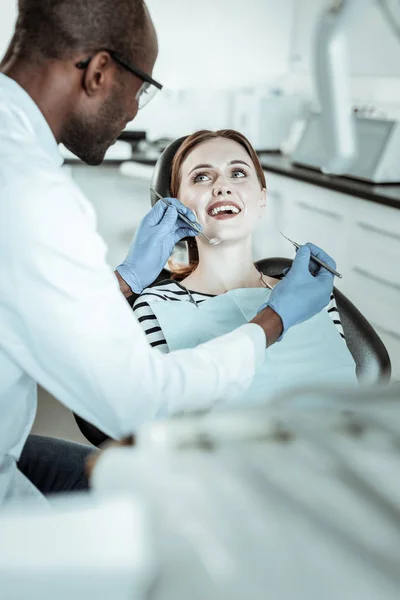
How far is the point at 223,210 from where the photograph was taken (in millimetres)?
1716

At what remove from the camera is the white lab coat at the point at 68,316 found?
911 millimetres

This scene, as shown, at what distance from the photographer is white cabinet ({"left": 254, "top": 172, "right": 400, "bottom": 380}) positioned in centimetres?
277

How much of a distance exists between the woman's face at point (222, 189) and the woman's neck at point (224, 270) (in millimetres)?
42

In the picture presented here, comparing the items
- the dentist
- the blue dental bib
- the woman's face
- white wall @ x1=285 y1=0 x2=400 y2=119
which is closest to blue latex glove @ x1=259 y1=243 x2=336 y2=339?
the dentist

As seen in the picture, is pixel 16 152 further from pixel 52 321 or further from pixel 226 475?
pixel 226 475

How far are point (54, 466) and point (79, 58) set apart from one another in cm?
76

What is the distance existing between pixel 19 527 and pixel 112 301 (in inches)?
21.0

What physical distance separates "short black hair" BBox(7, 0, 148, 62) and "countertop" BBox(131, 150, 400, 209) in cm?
178

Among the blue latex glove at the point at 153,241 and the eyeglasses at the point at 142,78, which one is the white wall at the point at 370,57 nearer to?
the blue latex glove at the point at 153,241

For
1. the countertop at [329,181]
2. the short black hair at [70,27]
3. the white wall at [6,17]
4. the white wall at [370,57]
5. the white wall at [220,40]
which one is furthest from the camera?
the white wall at [220,40]

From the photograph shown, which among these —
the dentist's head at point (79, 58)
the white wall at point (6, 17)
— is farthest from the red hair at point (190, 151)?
the white wall at point (6, 17)

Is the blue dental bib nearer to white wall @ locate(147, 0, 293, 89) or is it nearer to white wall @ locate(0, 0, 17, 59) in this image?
white wall @ locate(0, 0, 17, 59)

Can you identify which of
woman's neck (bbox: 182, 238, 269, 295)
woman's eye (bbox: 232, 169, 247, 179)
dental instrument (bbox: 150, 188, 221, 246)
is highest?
woman's eye (bbox: 232, 169, 247, 179)

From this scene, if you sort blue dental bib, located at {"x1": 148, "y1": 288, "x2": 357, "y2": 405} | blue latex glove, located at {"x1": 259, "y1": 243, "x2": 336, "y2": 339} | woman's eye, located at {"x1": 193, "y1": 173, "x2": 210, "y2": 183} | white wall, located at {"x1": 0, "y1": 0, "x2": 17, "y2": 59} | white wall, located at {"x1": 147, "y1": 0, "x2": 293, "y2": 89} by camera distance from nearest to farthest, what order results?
blue latex glove, located at {"x1": 259, "y1": 243, "x2": 336, "y2": 339} → blue dental bib, located at {"x1": 148, "y1": 288, "x2": 357, "y2": 405} → woman's eye, located at {"x1": 193, "y1": 173, "x2": 210, "y2": 183} → white wall, located at {"x1": 0, "y1": 0, "x2": 17, "y2": 59} → white wall, located at {"x1": 147, "y1": 0, "x2": 293, "y2": 89}
